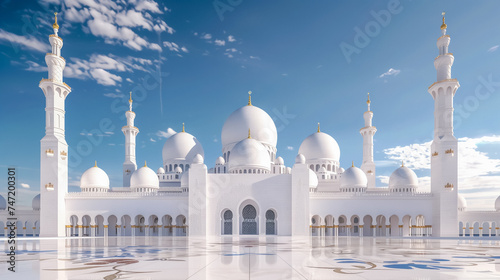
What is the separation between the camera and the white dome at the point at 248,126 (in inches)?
1318

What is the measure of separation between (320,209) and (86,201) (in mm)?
19856

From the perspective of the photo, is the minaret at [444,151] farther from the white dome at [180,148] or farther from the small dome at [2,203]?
the small dome at [2,203]

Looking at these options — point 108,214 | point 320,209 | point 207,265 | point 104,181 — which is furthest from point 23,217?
point 207,265

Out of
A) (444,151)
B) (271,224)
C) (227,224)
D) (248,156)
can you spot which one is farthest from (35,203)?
(444,151)

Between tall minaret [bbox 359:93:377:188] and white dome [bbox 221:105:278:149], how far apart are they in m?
10.2

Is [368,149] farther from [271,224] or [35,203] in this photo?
[35,203]

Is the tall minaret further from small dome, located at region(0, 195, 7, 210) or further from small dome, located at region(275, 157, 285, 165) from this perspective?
small dome, located at region(0, 195, 7, 210)

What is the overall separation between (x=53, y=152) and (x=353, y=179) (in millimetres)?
25950

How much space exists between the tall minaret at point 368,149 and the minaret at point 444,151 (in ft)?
25.8

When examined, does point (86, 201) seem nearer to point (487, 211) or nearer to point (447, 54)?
point (447, 54)

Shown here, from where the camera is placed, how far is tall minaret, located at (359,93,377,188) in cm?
3591

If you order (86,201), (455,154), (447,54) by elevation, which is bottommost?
(86,201)

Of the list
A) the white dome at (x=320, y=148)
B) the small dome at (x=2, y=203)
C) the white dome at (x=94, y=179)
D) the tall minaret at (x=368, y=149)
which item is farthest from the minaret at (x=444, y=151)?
the small dome at (x=2, y=203)

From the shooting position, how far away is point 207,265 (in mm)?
6363
